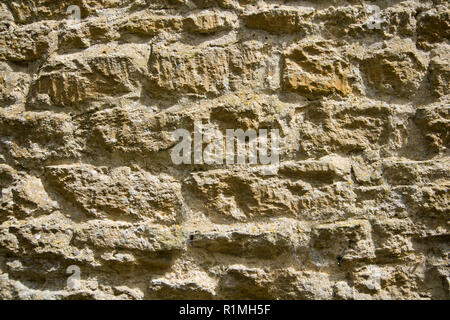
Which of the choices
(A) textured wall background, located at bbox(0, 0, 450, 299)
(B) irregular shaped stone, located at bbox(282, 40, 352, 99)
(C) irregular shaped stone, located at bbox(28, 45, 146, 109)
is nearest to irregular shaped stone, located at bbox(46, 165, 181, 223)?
(A) textured wall background, located at bbox(0, 0, 450, 299)

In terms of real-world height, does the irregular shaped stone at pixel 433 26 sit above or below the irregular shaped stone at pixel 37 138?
above

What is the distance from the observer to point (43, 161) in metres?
1.46

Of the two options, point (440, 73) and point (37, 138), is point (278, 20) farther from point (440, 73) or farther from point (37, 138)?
point (37, 138)

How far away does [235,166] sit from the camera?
139 cm

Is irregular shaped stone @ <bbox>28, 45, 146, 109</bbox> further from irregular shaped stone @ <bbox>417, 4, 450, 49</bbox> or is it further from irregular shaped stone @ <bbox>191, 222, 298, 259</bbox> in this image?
irregular shaped stone @ <bbox>417, 4, 450, 49</bbox>

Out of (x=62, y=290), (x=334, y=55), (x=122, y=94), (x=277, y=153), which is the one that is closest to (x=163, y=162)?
(x=122, y=94)

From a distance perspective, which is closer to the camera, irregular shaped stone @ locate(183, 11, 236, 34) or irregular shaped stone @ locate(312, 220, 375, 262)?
irregular shaped stone @ locate(312, 220, 375, 262)

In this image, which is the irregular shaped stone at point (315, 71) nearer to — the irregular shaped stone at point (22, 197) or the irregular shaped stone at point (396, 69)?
the irregular shaped stone at point (396, 69)

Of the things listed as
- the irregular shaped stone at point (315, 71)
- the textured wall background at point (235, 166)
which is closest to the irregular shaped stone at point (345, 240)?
the textured wall background at point (235, 166)

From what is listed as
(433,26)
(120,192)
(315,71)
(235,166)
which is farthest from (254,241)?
(433,26)

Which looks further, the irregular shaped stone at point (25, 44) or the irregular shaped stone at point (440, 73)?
the irregular shaped stone at point (25, 44)

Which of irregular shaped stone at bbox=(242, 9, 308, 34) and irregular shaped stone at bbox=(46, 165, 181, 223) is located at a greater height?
irregular shaped stone at bbox=(242, 9, 308, 34)

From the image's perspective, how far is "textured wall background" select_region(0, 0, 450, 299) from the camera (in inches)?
52.8

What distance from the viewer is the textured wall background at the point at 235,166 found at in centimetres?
134
